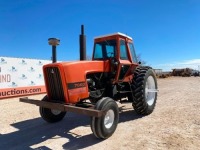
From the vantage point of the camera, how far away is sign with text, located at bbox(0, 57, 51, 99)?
13149mm

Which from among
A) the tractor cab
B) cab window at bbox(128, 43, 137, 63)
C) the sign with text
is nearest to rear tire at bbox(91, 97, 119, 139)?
→ the tractor cab

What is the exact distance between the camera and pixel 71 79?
558 cm

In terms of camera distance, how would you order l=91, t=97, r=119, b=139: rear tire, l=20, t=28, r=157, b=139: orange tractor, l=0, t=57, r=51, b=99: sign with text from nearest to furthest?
l=91, t=97, r=119, b=139: rear tire, l=20, t=28, r=157, b=139: orange tractor, l=0, t=57, r=51, b=99: sign with text

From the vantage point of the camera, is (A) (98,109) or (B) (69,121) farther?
(B) (69,121)

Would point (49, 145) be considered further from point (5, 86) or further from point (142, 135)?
point (5, 86)

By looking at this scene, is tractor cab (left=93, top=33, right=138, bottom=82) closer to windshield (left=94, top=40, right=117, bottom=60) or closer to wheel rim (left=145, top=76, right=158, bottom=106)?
windshield (left=94, top=40, right=117, bottom=60)

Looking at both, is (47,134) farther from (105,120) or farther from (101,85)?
(101,85)

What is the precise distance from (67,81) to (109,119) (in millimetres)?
1408

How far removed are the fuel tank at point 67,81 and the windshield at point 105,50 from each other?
4.18 ft

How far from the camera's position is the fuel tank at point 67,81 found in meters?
5.52

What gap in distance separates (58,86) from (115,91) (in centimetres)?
203

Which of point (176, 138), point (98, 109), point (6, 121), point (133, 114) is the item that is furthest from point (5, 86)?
point (176, 138)

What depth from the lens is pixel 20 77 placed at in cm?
1420

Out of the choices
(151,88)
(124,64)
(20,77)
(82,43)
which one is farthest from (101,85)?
(20,77)
